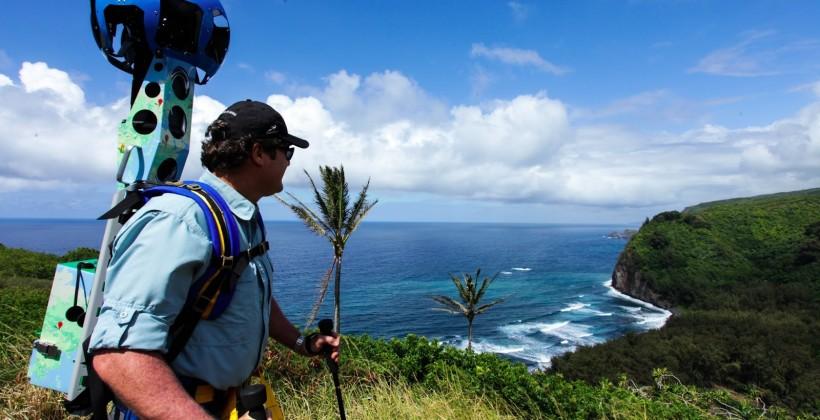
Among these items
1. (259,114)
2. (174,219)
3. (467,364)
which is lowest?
(467,364)

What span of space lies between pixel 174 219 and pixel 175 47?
7.48 feet

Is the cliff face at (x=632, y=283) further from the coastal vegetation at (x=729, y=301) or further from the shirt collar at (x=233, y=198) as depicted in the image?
the shirt collar at (x=233, y=198)

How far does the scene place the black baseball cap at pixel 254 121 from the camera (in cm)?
178

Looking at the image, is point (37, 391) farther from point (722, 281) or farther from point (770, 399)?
point (722, 281)

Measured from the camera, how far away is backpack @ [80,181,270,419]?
1.50 metres

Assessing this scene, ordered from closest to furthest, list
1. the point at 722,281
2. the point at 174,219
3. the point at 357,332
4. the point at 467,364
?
the point at 174,219, the point at 467,364, the point at 357,332, the point at 722,281

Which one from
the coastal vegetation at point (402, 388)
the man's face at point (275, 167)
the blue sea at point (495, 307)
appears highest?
the man's face at point (275, 167)

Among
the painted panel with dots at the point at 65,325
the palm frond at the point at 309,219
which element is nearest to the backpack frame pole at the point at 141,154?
the painted panel with dots at the point at 65,325

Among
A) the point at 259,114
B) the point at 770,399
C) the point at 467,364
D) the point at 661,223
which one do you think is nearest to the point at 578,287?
the point at 661,223

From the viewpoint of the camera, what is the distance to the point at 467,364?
7336mm

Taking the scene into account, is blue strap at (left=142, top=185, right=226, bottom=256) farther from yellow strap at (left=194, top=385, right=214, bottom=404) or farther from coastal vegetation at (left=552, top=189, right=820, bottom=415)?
coastal vegetation at (left=552, top=189, right=820, bottom=415)

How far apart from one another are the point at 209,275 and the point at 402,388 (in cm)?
453

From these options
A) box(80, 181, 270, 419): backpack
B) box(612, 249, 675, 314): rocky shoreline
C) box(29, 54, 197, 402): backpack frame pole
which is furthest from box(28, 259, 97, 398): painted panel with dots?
box(612, 249, 675, 314): rocky shoreline

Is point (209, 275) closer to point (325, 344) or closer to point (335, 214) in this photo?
point (325, 344)
